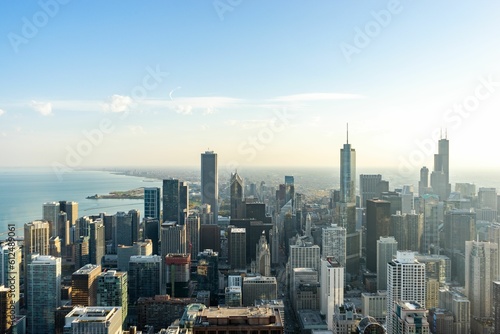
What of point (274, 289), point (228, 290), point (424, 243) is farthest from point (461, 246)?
point (228, 290)

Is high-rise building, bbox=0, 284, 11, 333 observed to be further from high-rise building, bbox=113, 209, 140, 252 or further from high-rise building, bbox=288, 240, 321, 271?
high-rise building, bbox=288, 240, 321, 271

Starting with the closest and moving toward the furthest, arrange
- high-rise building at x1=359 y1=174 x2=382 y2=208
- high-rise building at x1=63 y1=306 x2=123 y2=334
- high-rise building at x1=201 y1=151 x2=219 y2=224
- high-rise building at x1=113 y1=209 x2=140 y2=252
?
high-rise building at x1=63 y1=306 x2=123 y2=334
high-rise building at x1=113 y1=209 x2=140 y2=252
high-rise building at x1=359 y1=174 x2=382 y2=208
high-rise building at x1=201 y1=151 x2=219 y2=224

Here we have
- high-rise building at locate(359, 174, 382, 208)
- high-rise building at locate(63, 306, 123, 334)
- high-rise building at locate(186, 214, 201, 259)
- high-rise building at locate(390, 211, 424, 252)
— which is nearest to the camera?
high-rise building at locate(63, 306, 123, 334)

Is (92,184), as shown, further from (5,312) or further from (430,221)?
(430,221)

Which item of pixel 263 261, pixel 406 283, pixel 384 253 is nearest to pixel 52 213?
pixel 263 261

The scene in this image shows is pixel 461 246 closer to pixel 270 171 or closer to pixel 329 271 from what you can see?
pixel 329 271

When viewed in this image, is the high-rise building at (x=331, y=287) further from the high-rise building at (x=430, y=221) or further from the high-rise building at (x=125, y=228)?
the high-rise building at (x=125, y=228)

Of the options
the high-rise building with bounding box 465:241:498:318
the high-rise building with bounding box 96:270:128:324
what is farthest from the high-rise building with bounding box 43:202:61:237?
the high-rise building with bounding box 465:241:498:318

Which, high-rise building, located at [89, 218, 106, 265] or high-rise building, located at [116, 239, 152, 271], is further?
high-rise building, located at [89, 218, 106, 265]
